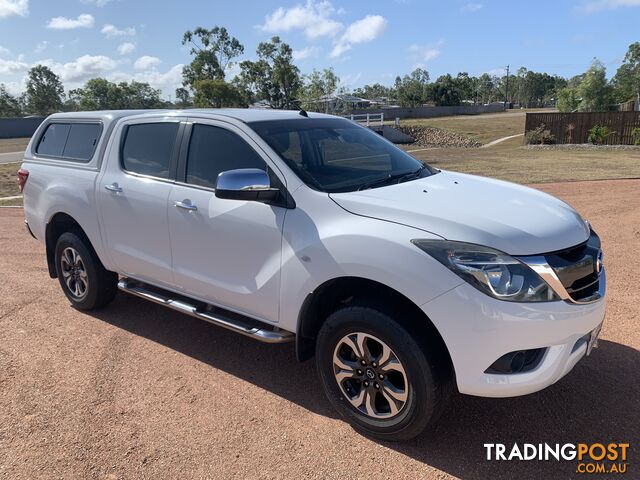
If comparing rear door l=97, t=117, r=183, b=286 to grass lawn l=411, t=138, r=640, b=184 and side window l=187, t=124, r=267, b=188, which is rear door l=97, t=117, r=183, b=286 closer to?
side window l=187, t=124, r=267, b=188

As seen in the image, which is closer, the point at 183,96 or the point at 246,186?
the point at 246,186

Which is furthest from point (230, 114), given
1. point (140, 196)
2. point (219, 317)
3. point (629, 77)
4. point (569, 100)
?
point (629, 77)

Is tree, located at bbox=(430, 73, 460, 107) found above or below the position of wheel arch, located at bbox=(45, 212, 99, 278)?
above

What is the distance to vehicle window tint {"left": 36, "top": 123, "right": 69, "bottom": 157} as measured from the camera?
17.3 feet

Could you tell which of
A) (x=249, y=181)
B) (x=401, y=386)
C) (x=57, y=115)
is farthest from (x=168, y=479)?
(x=57, y=115)

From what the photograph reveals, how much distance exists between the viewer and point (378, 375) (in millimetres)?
3035

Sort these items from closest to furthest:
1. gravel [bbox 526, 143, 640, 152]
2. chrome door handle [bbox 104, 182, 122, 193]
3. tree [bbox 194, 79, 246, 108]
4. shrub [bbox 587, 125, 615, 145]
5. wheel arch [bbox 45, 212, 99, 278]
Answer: chrome door handle [bbox 104, 182, 122, 193] → wheel arch [bbox 45, 212, 99, 278] → gravel [bbox 526, 143, 640, 152] → shrub [bbox 587, 125, 615, 145] → tree [bbox 194, 79, 246, 108]

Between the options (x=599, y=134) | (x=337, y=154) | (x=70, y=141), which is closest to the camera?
(x=337, y=154)

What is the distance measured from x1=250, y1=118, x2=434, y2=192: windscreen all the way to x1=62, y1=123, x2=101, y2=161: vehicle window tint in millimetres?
1986

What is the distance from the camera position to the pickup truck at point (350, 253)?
8.78ft

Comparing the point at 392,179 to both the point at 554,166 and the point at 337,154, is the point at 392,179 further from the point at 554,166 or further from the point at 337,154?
the point at 554,166

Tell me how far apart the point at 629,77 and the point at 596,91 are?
3369cm

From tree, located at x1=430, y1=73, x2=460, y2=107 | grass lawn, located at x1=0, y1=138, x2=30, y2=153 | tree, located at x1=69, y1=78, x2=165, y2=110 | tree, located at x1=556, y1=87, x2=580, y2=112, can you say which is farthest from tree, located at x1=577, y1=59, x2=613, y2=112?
tree, located at x1=69, y1=78, x2=165, y2=110

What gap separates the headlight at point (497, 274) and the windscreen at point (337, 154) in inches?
38.7
